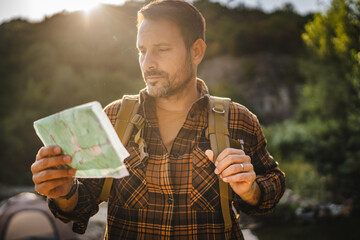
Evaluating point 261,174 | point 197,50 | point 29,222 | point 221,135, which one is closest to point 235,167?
point 221,135

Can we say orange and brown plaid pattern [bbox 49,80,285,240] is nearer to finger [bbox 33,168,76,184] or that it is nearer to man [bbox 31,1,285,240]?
man [bbox 31,1,285,240]

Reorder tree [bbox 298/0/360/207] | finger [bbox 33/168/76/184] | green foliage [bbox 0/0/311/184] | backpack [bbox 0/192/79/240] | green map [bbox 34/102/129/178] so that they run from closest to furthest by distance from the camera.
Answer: green map [bbox 34/102/129/178] → finger [bbox 33/168/76/184] → backpack [bbox 0/192/79/240] → tree [bbox 298/0/360/207] → green foliage [bbox 0/0/311/184]

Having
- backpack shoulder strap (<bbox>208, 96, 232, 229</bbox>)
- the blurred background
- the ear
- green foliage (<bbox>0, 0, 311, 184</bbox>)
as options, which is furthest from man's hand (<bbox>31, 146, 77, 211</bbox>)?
green foliage (<bbox>0, 0, 311, 184</bbox>)

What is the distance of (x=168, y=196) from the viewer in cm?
156

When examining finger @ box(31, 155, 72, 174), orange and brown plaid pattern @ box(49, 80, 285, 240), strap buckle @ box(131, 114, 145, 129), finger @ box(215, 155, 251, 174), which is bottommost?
orange and brown plaid pattern @ box(49, 80, 285, 240)

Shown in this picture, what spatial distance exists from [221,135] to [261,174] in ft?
A: 1.51

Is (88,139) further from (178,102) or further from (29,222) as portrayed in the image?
(29,222)

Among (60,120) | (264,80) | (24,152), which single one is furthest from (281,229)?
(264,80)

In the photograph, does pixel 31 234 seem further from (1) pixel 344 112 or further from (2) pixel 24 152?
(1) pixel 344 112

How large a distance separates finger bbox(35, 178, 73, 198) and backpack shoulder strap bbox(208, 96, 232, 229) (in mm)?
781

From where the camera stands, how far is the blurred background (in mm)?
10188

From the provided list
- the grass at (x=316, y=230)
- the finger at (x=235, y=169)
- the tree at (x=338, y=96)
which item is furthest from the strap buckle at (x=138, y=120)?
the tree at (x=338, y=96)

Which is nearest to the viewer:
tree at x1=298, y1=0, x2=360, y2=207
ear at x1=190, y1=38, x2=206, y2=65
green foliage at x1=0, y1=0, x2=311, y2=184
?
ear at x1=190, y1=38, x2=206, y2=65

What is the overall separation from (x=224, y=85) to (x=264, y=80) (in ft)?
26.1
